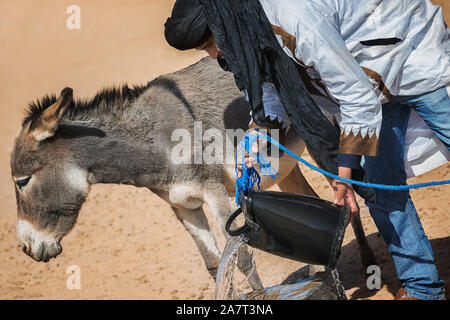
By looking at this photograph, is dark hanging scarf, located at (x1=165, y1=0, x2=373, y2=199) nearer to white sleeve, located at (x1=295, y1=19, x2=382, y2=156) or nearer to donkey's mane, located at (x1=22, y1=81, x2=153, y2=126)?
white sleeve, located at (x1=295, y1=19, x2=382, y2=156)

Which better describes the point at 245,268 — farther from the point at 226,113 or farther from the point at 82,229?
the point at 82,229

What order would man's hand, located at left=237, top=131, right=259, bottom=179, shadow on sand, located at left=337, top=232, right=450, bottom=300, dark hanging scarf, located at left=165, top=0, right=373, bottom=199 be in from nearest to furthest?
dark hanging scarf, located at left=165, top=0, right=373, bottom=199 < man's hand, located at left=237, top=131, right=259, bottom=179 < shadow on sand, located at left=337, top=232, right=450, bottom=300

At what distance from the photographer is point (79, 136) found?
3.44m

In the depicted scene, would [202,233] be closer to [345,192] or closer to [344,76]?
[345,192]

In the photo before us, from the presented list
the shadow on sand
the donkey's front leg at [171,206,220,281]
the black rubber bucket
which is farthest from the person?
the donkey's front leg at [171,206,220,281]

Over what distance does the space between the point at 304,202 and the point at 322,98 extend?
19.5 inches

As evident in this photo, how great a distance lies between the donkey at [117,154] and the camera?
11.2 ft

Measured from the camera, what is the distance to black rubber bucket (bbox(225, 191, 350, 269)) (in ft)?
7.34

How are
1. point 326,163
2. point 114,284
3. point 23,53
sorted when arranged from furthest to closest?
point 23,53 → point 114,284 → point 326,163

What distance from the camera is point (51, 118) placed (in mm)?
3322

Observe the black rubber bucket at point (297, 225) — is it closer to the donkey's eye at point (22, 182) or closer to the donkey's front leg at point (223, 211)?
the donkey's front leg at point (223, 211)

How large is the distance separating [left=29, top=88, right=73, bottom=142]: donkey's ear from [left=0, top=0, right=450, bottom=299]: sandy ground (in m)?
1.55

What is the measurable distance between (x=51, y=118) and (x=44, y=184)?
0.40 m

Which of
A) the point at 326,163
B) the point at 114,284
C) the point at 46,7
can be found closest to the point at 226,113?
the point at 326,163
